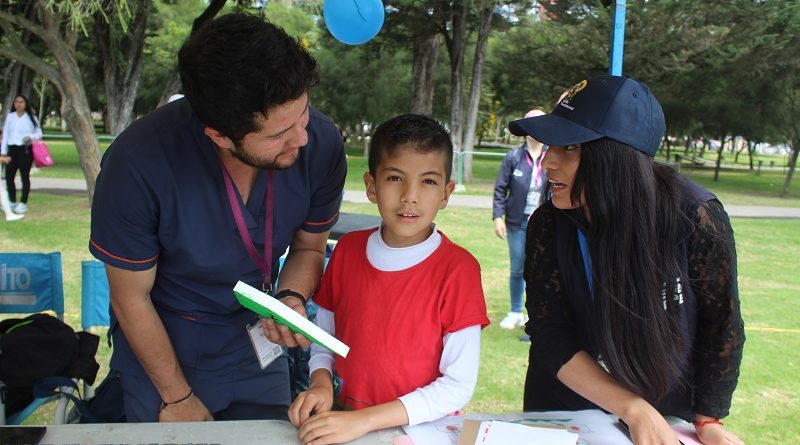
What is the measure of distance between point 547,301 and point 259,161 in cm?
82

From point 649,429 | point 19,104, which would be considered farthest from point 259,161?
point 19,104

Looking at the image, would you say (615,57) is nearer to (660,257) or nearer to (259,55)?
(660,257)

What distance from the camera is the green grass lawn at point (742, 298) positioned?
3756 mm

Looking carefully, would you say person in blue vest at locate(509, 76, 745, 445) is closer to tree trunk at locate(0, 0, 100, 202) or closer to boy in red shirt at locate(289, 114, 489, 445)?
boy in red shirt at locate(289, 114, 489, 445)

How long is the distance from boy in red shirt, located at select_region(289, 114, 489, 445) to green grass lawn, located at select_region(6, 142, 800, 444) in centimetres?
220

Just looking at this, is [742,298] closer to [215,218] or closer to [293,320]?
[215,218]

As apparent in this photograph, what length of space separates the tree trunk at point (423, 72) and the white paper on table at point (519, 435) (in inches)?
702

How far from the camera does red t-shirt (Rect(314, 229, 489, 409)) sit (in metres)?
1.59

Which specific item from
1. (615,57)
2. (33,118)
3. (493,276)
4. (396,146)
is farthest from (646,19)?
(396,146)

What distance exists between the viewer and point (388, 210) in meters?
1.67

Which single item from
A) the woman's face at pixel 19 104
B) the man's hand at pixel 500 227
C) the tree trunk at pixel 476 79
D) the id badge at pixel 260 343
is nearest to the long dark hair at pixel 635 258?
the id badge at pixel 260 343

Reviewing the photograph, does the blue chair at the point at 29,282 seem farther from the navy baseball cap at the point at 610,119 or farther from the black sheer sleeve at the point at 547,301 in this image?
the navy baseball cap at the point at 610,119

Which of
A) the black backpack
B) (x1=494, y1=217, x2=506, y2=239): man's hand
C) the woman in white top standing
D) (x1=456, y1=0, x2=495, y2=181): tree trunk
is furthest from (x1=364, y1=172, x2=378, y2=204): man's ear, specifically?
(x1=456, y1=0, x2=495, y2=181): tree trunk

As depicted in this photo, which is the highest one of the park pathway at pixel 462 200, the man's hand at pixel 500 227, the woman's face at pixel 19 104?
the woman's face at pixel 19 104
